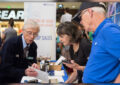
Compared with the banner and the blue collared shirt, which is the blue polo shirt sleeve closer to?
the blue collared shirt

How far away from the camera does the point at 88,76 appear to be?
959 mm

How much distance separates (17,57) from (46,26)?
2.83 meters

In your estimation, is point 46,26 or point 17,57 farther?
point 46,26

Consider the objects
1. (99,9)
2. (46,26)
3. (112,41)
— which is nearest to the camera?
(112,41)

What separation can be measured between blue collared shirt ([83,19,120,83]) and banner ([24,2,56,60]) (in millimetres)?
2753

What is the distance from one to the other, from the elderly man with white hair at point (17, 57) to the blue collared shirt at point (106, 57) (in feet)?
1.33

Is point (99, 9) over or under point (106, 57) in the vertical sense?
over

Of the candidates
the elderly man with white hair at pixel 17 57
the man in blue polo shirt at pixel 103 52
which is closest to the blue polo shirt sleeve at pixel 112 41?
the man in blue polo shirt at pixel 103 52

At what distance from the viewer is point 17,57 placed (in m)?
1.02

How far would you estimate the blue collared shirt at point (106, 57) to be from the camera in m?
0.84

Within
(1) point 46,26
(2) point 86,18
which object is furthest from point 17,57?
(1) point 46,26

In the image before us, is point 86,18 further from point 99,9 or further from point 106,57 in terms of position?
point 106,57

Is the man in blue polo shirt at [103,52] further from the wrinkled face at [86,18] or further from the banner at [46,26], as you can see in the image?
the banner at [46,26]

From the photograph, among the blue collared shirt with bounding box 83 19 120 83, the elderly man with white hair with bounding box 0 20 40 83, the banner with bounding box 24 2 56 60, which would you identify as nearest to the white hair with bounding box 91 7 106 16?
the blue collared shirt with bounding box 83 19 120 83
